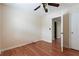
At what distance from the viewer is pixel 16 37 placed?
1.80m

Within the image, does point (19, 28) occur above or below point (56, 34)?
above

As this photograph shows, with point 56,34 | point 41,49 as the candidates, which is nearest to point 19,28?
point 41,49

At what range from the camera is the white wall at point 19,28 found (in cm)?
176

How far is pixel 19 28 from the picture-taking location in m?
1.82

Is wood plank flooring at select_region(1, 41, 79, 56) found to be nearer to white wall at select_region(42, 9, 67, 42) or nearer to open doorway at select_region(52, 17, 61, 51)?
open doorway at select_region(52, 17, 61, 51)

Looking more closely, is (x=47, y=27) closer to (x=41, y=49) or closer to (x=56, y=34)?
(x=56, y=34)

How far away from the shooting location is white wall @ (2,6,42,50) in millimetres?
1759

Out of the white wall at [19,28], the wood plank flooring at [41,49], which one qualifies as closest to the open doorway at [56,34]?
the wood plank flooring at [41,49]

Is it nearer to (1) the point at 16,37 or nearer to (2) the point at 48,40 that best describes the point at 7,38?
(1) the point at 16,37

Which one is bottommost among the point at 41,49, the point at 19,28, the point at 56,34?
the point at 41,49

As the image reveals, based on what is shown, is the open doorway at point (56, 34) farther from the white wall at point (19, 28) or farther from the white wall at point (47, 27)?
the white wall at point (19, 28)

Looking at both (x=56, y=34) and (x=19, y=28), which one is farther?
(x=56, y=34)

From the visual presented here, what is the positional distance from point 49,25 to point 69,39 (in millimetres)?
1168

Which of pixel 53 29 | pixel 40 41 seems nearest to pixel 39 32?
pixel 40 41
